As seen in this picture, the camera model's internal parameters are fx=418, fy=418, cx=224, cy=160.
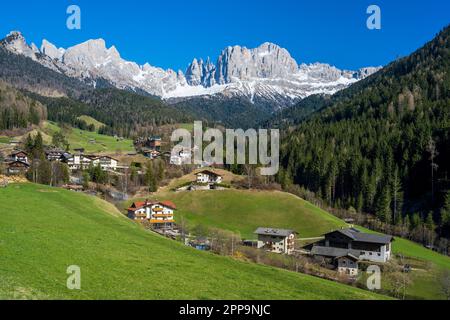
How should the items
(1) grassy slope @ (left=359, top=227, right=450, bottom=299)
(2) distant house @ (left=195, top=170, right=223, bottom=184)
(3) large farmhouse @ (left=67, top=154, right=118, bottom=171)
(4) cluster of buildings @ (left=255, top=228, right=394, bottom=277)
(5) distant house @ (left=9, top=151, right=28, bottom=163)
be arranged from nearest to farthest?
(1) grassy slope @ (left=359, top=227, right=450, bottom=299) < (4) cluster of buildings @ (left=255, top=228, right=394, bottom=277) < (5) distant house @ (left=9, top=151, right=28, bottom=163) < (2) distant house @ (left=195, top=170, right=223, bottom=184) < (3) large farmhouse @ (left=67, top=154, right=118, bottom=171)

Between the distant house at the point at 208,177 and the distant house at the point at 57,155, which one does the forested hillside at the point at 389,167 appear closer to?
the distant house at the point at 208,177

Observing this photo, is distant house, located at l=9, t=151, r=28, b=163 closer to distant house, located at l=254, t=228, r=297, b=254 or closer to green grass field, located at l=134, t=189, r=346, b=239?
green grass field, located at l=134, t=189, r=346, b=239

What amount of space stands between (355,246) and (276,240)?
15937 mm

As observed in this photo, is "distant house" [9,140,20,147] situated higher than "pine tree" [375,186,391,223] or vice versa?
"distant house" [9,140,20,147]

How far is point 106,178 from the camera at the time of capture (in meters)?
142

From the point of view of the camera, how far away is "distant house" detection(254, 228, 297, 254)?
3339 inches

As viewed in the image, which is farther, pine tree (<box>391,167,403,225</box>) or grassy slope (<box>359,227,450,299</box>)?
pine tree (<box>391,167,403,225</box>)

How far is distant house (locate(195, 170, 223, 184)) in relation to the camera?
502ft

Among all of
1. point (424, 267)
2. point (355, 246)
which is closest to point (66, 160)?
point (355, 246)

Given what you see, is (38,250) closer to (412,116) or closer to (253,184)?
(253,184)

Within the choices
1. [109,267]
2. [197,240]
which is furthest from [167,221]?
[109,267]

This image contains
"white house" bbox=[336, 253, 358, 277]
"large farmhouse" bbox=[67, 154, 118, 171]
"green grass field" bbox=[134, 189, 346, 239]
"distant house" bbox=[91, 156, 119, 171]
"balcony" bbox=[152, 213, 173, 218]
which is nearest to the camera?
"white house" bbox=[336, 253, 358, 277]

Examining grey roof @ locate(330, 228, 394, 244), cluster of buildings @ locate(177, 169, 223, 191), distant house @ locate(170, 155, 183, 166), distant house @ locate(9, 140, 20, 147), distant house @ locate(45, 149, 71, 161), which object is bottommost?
grey roof @ locate(330, 228, 394, 244)

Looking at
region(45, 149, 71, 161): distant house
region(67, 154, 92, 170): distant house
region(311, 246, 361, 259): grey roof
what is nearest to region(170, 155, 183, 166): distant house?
region(67, 154, 92, 170): distant house
